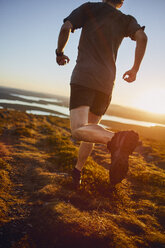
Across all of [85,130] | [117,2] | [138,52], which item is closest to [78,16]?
[117,2]

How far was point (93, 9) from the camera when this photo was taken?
2.55 metres

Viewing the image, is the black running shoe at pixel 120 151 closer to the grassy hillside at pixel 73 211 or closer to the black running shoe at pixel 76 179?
the grassy hillside at pixel 73 211

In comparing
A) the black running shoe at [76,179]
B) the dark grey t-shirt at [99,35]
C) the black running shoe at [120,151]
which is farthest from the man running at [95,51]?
the black running shoe at [76,179]

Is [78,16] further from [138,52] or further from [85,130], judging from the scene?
[85,130]

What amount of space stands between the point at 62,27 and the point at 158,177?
14.8 ft

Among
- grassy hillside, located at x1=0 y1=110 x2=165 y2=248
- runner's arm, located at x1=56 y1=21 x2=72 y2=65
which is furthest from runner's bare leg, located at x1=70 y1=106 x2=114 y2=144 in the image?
grassy hillside, located at x1=0 y1=110 x2=165 y2=248

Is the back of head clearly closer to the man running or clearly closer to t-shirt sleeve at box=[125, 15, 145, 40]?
the man running

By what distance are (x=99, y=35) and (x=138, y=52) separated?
0.69 meters

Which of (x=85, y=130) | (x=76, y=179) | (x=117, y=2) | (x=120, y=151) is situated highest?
(x=117, y=2)

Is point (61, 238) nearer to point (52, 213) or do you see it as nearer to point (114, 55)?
point (52, 213)

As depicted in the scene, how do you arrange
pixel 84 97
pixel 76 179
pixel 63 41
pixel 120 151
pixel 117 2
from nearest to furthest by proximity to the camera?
1. pixel 120 151
2. pixel 84 97
3. pixel 63 41
4. pixel 117 2
5. pixel 76 179

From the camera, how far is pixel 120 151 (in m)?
1.92

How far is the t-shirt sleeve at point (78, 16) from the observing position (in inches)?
97.6

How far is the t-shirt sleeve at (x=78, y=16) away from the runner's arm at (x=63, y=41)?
85mm
